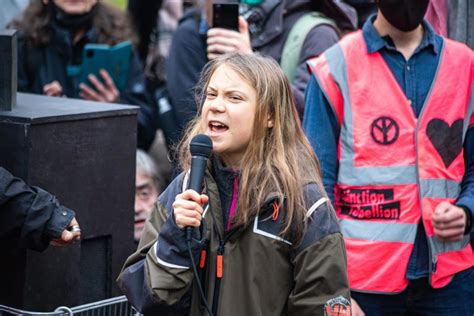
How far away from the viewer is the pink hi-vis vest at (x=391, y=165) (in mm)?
4270

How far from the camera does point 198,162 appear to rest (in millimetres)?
3354

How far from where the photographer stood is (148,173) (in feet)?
20.9

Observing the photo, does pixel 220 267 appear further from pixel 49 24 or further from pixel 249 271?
pixel 49 24

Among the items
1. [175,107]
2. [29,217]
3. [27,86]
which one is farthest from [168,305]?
[27,86]

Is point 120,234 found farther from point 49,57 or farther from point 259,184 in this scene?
point 49,57

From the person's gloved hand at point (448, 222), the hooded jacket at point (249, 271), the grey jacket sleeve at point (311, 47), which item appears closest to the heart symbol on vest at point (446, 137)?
the person's gloved hand at point (448, 222)

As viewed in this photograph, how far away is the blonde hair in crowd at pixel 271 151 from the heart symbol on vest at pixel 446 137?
0.68 metres

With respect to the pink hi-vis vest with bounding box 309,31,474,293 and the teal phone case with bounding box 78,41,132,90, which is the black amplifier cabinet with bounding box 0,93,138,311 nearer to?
the pink hi-vis vest with bounding box 309,31,474,293

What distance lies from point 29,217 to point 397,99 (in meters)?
1.49

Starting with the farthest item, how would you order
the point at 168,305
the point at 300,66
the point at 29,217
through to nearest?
the point at 300,66, the point at 29,217, the point at 168,305

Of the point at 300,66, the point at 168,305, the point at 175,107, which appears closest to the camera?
the point at 168,305

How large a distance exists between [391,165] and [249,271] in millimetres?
1017

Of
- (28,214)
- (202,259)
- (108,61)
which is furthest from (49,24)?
(202,259)

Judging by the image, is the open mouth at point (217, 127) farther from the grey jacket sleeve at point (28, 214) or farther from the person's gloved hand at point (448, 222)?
the person's gloved hand at point (448, 222)
